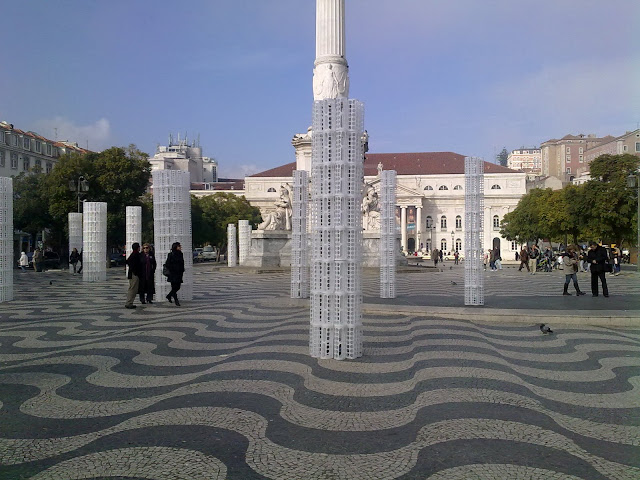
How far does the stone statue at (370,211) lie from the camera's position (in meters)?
32.4

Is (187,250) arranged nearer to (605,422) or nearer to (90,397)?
(90,397)

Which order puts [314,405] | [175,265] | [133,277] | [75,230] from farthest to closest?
1. [75,230]
2. [175,265]
3. [133,277]
4. [314,405]

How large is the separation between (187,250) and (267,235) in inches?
731

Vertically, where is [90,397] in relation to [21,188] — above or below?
below

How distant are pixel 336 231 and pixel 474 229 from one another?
7150 mm

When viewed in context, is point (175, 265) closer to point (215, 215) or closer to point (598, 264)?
point (598, 264)

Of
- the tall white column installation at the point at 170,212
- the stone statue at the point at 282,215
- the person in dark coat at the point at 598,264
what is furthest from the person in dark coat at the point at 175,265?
the stone statue at the point at 282,215

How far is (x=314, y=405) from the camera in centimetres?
600

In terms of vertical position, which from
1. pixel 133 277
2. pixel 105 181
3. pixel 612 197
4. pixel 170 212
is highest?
pixel 105 181

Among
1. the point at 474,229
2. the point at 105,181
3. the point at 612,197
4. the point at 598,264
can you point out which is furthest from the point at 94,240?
the point at 612,197

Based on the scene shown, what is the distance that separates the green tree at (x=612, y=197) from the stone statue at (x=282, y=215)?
1925 centimetres

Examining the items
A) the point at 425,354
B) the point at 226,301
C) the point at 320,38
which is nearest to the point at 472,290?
the point at 425,354

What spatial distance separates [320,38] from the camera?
1329 inches

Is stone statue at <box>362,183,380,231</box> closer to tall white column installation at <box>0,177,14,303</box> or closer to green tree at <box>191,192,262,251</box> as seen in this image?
tall white column installation at <box>0,177,14,303</box>
